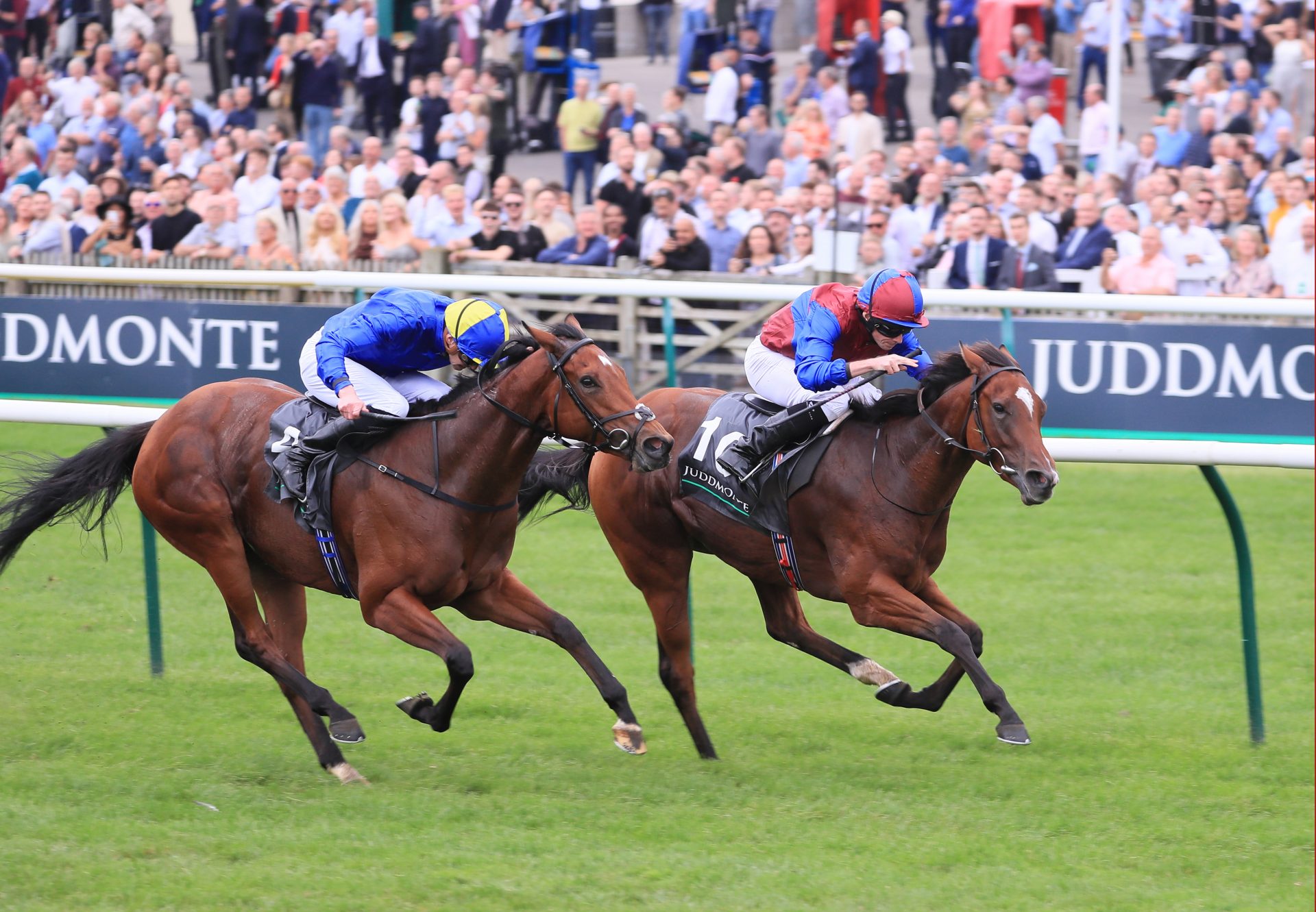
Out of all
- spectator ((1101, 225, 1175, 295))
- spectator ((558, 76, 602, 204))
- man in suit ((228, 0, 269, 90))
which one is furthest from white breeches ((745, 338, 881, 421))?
man in suit ((228, 0, 269, 90))

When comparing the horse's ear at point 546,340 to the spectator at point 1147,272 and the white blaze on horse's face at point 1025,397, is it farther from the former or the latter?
the spectator at point 1147,272

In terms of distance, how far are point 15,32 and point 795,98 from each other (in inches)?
392

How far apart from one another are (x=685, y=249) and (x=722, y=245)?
0.50 meters

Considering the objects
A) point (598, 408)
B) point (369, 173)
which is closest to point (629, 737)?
point (598, 408)

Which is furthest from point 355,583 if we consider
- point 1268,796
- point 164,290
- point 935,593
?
point 164,290

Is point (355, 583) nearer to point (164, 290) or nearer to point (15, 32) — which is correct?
point (164, 290)

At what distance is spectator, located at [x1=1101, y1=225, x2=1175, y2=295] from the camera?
9.69m

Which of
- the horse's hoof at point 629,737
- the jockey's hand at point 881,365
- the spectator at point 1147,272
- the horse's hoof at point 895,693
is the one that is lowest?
the horse's hoof at point 629,737

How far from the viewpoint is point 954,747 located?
229 inches

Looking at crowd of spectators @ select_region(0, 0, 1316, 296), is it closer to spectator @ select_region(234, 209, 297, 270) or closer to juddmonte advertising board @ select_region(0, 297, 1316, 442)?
spectator @ select_region(234, 209, 297, 270)

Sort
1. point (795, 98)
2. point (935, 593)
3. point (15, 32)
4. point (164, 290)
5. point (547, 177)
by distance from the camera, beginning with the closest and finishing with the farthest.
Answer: point (935, 593) → point (164, 290) → point (795, 98) → point (547, 177) → point (15, 32)

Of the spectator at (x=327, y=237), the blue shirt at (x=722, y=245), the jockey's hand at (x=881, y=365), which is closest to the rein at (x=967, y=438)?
the jockey's hand at (x=881, y=365)

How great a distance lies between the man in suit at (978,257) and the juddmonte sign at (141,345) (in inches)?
176

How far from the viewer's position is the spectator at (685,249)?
34.3ft
